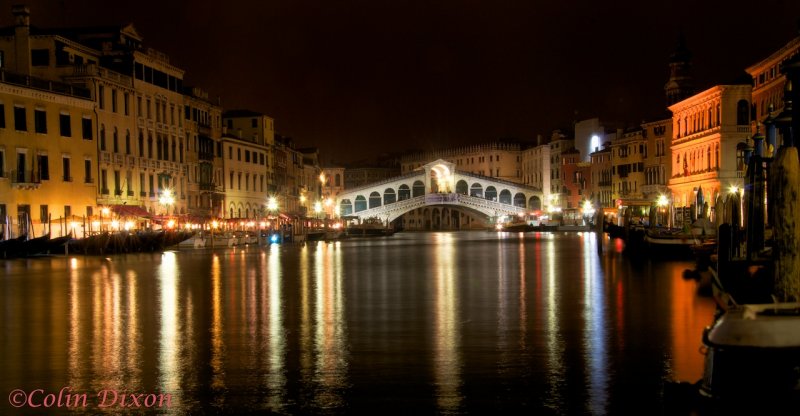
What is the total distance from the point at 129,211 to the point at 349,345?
33858 millimetres

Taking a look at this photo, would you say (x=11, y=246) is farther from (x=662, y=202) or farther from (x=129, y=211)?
(x=662, y=202)

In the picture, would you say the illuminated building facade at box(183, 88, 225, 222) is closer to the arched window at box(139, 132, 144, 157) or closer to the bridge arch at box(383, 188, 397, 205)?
the arched window at box(139, 132, 144, 157)

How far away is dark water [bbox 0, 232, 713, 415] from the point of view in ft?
28.0

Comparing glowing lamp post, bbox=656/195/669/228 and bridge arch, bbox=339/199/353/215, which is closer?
glowing lamp post, bbox=656/195/669/228

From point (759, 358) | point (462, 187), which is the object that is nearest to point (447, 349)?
point (759, 358)

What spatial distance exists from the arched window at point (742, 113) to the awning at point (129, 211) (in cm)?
3588

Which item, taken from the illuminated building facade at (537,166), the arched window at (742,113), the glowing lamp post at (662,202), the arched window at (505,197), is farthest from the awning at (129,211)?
the arched window at (505,197)

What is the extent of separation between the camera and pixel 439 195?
101 m

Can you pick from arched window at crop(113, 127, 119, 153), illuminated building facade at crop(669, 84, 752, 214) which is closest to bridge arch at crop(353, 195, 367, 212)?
illuminated building facade at crop(669, 84, 752, 214)

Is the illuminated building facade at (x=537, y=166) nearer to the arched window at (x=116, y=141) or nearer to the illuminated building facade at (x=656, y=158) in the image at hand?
the illuminated building facade at (x=656, y=158)

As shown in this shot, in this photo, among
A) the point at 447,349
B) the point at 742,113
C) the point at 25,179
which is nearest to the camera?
the point at 447,349

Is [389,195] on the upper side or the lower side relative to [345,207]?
upper

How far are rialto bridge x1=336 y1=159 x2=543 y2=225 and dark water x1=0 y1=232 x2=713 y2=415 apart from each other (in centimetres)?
7958

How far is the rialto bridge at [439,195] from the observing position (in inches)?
4008
